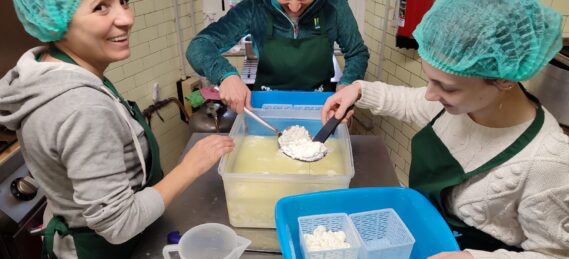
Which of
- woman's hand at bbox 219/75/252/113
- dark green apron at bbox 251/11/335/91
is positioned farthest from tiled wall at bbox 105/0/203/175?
woman's hand at bbox 219/75/252/113

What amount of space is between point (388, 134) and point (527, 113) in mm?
1750

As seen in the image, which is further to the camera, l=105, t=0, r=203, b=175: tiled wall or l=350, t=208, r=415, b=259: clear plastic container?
l=105, t=0, r=203, b=175: tiled wall

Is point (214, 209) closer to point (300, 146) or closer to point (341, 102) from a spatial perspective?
point (300, 146)

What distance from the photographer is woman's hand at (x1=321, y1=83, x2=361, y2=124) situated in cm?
124

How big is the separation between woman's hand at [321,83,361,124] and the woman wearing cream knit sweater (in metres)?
0.33

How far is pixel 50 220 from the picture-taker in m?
0.96

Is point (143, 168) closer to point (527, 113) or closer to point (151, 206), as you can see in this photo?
point (151, 206)

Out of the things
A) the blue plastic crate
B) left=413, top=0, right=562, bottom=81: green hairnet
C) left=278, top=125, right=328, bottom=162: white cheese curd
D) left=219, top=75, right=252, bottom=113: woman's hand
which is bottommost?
left=278, top=125, right=328, bottom=162: white cheese curd

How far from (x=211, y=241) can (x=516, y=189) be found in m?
0.70

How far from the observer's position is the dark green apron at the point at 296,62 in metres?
1.71

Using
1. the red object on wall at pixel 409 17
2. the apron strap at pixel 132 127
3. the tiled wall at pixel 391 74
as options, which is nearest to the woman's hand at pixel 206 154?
the apron strap at pixel 132 127

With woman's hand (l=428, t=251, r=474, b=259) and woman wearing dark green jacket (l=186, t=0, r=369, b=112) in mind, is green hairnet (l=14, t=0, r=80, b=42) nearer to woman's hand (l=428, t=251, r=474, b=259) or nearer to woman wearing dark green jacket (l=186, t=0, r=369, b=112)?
woman wearing dark green jacket (l=186, t=0, r=369, b=112)

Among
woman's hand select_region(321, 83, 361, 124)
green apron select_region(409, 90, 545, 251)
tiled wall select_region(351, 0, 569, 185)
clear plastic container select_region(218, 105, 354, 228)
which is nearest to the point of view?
green apron select_region(409, 90, 545, 251)

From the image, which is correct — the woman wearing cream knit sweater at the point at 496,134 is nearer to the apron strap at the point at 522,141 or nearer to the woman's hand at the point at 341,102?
the apron strap at the point at 522,141
